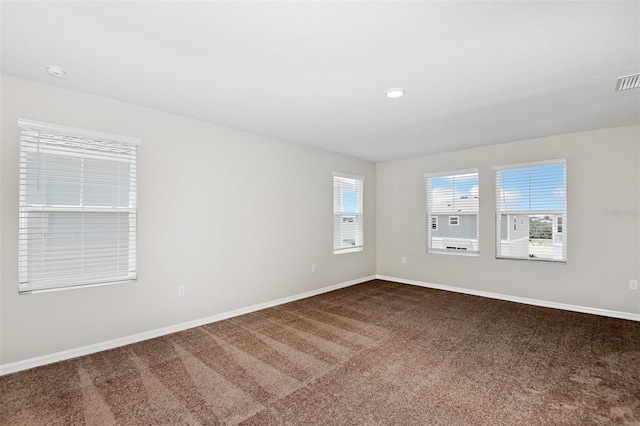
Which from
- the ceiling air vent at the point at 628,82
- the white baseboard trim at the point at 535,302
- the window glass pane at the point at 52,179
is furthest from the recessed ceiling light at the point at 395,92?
the white baseboard trim at the point at 535,302

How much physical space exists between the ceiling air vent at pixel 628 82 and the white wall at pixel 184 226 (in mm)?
3631

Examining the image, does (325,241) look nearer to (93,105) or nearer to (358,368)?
(358,368)

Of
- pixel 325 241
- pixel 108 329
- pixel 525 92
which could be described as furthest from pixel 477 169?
pixel 108 329

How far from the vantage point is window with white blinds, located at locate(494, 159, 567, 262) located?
14.1ft

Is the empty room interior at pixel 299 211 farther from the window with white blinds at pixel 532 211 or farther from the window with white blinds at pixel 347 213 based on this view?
the window with white blinds at pixel 347 213

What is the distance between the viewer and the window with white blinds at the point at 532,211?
4.29 m

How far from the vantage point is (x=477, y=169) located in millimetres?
5031

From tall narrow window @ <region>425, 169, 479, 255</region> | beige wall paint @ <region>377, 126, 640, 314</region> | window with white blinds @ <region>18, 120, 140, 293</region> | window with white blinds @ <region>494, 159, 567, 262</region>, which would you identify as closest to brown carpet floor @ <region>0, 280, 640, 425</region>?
beige wall paint @ <region>377, 126, 640, 314</region>

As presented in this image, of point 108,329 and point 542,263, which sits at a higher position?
point 542,263

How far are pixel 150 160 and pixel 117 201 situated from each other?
1.78 feet

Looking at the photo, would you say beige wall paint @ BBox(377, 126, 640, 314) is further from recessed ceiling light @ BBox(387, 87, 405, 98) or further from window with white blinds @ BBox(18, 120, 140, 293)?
window with white blinds @ BBox(18, 120, 140, 293)

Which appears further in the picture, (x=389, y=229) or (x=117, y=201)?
(x=389, y=229)

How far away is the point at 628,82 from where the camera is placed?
2592 mm

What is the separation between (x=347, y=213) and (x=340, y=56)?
3.69 meters
